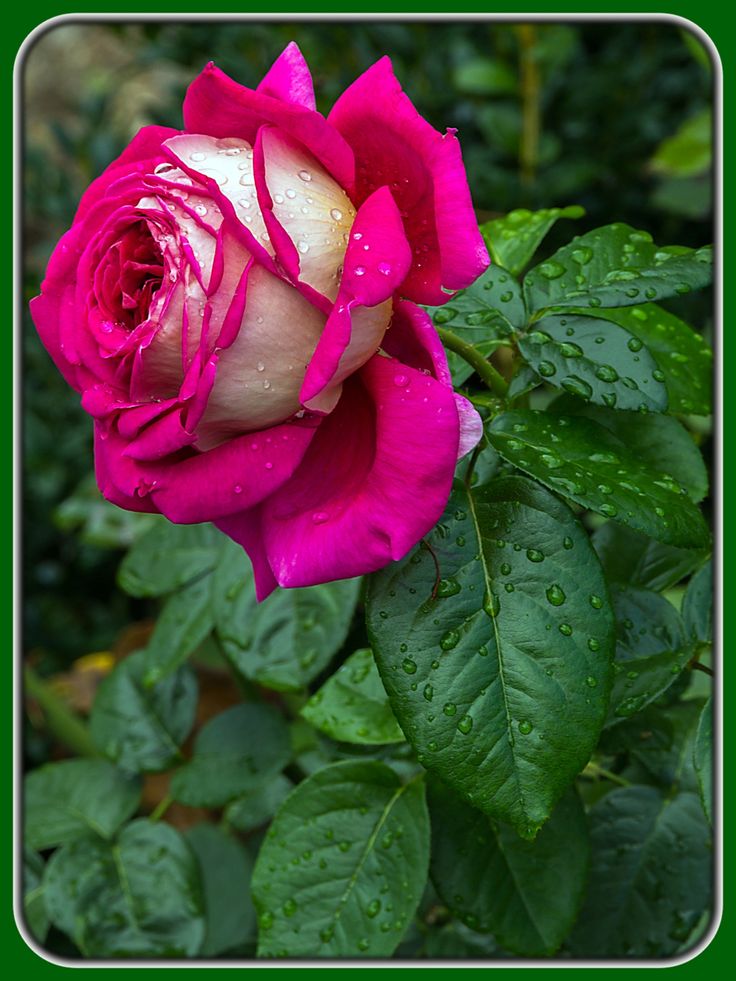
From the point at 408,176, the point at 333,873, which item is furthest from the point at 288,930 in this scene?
the point at 408,176

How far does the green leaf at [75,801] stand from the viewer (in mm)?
1149

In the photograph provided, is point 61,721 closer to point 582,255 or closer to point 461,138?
point 582,255

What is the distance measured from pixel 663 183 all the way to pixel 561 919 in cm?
177

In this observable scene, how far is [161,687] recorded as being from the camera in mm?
1235

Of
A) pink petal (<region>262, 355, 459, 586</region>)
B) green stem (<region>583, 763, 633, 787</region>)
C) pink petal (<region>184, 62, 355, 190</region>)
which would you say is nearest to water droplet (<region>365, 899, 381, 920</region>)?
green stem (<region>583, 763, 633, 787</region>)

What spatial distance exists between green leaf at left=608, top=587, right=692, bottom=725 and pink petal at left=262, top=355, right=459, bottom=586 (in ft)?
0.83

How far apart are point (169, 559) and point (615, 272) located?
62 cm

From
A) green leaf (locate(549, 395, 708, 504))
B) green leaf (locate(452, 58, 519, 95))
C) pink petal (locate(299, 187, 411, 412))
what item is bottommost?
green leaf (locate(452, 58, 519, 95))

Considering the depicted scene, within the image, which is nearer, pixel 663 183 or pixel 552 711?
pixel 552 711

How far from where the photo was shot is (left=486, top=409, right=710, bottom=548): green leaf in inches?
25.8

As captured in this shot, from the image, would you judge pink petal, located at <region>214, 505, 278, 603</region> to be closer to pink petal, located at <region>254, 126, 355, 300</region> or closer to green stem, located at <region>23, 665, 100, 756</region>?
pink petal, located at <region>254, 126, 355, 300</region>

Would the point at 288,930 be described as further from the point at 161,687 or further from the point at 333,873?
the point at 161,687

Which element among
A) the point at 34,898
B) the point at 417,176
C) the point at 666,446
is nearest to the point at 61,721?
the point at 34,898

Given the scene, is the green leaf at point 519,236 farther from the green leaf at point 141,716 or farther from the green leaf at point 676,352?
the green leaf at point 141,716
